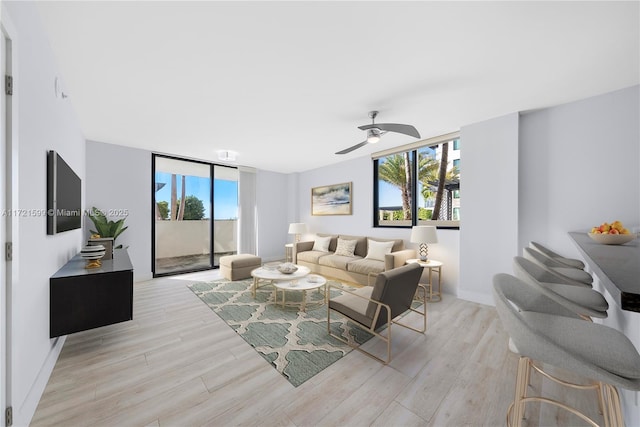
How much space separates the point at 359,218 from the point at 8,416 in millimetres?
4825

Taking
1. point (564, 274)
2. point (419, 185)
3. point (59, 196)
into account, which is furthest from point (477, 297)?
point (59, 196)

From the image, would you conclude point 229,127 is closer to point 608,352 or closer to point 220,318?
point 220,318

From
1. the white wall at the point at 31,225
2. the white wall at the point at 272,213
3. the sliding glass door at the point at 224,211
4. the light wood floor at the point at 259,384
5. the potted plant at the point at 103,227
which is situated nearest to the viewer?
the white wall at the point at 31,225

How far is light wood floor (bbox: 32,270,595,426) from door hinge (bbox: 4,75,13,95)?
1928 mm

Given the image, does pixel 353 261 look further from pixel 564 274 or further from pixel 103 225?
pixel 103 225

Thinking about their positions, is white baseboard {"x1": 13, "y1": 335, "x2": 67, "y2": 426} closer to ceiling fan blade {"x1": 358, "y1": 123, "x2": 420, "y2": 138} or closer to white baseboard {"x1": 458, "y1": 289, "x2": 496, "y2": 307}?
ceiling fan blade {"x1": 358, "y1": 123, "x2": 420, "y2": 138}

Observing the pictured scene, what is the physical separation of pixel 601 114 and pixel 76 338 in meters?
6.15

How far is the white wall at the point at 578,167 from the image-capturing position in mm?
2463

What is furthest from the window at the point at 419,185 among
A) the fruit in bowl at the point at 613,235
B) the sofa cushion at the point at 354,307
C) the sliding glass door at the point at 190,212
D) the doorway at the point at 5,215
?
the doorway at the point at 5,215

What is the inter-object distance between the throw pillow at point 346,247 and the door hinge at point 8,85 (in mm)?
4436

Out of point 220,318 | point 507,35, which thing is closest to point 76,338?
point 220,318

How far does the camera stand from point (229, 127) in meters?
3.43

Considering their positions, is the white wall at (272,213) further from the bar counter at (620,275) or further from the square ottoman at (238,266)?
the bar counter at (620,275)

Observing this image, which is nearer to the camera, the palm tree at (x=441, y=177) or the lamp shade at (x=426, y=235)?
the lamp shade at (x=426, y=235)
